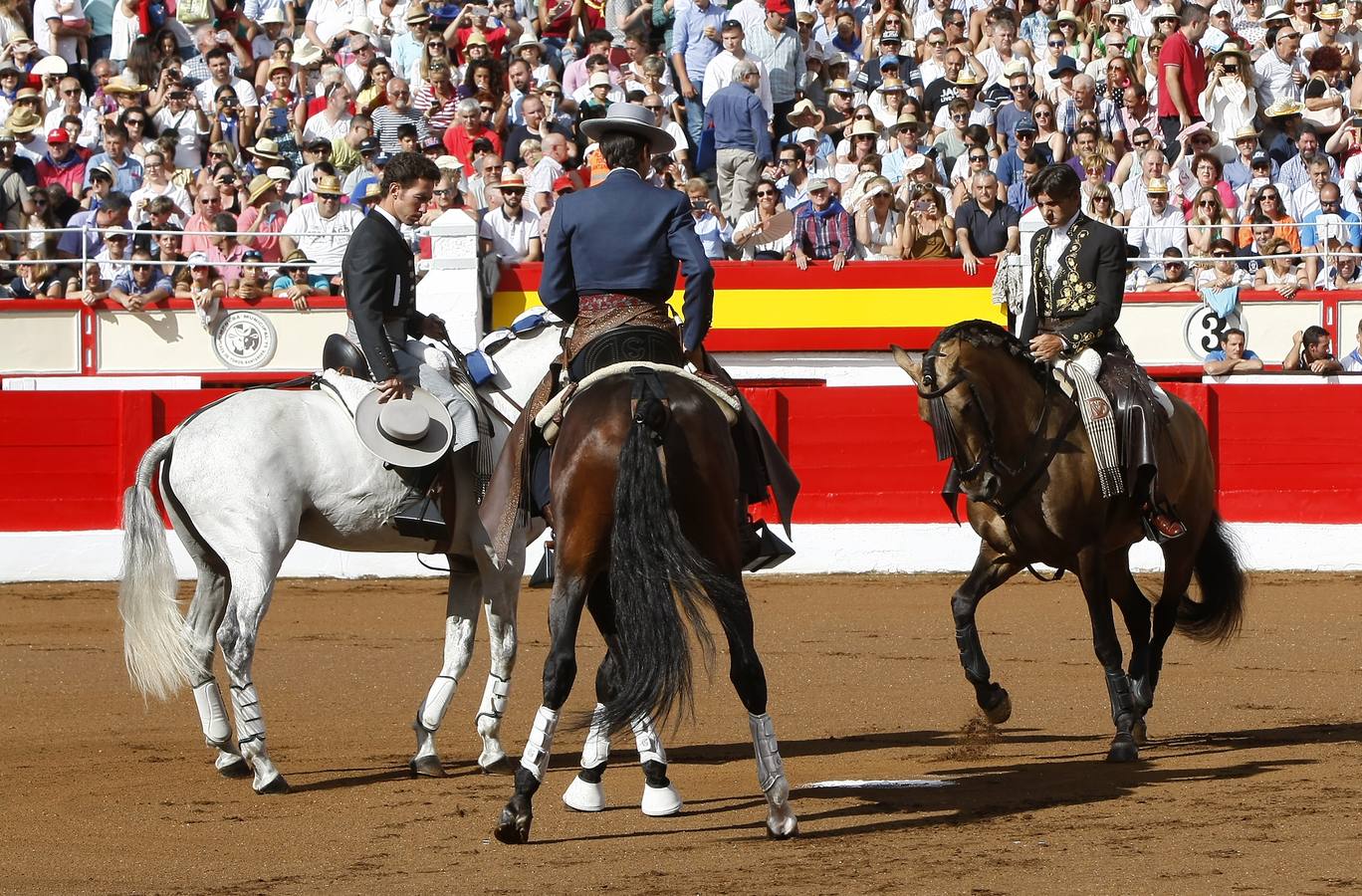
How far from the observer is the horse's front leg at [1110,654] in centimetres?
659

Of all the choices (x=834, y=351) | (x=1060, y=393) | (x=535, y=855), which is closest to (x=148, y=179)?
(x=834, y=351)

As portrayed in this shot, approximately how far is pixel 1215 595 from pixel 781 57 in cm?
990

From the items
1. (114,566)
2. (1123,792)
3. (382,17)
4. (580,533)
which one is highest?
(382,17)

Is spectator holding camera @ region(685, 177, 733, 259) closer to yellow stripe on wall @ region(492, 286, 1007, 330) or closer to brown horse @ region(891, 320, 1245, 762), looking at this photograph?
yellow stripe on wall @ region(492, 286, 1007, 330)

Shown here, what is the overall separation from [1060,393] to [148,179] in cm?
1070

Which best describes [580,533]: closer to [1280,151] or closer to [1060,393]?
[1060,393]

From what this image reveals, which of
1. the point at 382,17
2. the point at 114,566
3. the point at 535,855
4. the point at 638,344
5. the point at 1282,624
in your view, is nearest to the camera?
the point at 535,855

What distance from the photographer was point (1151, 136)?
15.2 metres

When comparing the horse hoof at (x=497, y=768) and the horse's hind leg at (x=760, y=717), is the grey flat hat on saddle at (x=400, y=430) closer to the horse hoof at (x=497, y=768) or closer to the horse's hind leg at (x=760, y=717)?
the horse hoof at (x=497, y=768)

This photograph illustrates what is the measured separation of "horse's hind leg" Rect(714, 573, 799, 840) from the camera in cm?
532

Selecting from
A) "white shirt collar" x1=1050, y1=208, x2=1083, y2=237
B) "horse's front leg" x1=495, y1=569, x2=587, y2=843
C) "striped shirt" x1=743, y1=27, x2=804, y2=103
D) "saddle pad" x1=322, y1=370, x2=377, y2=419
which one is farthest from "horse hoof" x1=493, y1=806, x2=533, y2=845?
"striped shirt" x1=743, y1=27, x2=804, y2=103

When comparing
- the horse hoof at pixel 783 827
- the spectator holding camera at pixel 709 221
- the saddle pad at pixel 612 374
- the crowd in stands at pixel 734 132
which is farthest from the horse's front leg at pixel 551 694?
the spectator holding camera at pixel 709 221

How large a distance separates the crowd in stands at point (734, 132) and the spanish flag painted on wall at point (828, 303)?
0.20 m

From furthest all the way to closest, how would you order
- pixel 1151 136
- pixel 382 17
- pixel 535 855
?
pixel 382 17, pixel 1151 136, pixel 535 855
